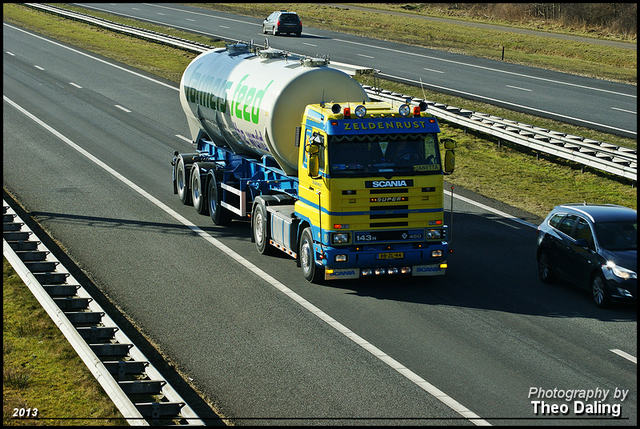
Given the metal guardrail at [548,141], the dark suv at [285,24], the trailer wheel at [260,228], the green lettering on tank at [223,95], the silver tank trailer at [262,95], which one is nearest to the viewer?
the silver tank trailer at [262,95]

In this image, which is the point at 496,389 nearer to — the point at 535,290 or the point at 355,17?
the point at 535,290

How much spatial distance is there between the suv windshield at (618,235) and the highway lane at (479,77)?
15.7 meters

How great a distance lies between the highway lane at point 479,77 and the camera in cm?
3348

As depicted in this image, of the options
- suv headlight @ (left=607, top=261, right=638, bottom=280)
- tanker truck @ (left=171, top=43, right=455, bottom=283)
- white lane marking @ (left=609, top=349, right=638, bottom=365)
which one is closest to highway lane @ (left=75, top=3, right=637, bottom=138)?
tanker truck @ (left=171, top=43, right=455, bottom=283)

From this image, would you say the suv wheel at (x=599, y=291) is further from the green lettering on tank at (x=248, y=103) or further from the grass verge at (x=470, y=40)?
the grass verge at (x=470, y=40)

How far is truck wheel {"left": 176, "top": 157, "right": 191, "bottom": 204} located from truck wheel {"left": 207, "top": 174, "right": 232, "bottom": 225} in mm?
1530

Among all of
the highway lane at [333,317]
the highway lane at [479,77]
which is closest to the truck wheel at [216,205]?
the highway lane at [333,317]

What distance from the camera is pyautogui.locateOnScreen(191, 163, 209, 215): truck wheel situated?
70.5 ft

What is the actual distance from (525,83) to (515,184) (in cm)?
1830

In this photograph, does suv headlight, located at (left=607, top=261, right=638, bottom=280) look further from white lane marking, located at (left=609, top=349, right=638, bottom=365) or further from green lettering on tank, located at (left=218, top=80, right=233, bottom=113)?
green lettering on tank, located at (left=218, top=80, right=233, bottom=113)

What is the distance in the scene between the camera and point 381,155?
49.0 ft

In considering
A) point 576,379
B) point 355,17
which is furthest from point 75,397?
point 355,17

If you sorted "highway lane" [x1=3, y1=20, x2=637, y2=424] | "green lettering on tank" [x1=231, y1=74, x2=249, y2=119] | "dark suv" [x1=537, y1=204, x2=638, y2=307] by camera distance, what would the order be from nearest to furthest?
"highway lane" [x1=3, y1=20, x2=637, y2=424] → "dark suv" [x1=537, y1=204, x2=638, y2=307] → "green lettering on tank" [x1=231, y1=74, x2=249, y2=119]

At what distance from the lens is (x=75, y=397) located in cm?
1060
